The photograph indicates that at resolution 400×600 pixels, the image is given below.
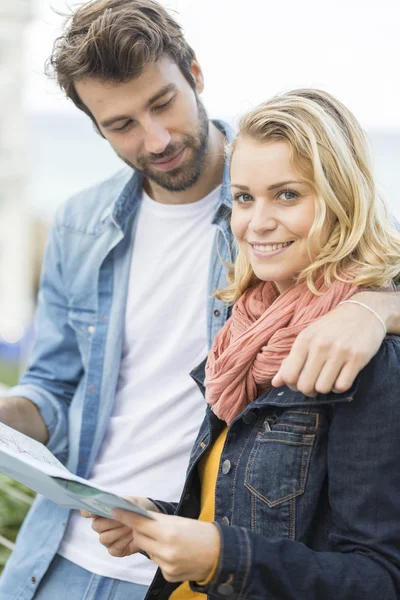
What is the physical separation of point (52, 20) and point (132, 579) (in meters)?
1.48

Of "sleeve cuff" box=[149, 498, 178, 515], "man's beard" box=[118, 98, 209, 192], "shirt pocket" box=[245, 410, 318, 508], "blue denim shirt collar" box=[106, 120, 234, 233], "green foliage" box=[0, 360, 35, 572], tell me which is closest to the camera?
"shirt pocket" box=[245, 410, 318, 508]

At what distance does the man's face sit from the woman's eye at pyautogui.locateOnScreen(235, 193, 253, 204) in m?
0.58

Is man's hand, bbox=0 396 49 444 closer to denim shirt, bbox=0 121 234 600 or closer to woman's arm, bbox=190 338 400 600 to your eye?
denim shirt, bbox=0 121 234 600

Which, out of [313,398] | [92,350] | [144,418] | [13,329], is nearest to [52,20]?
[92,350]

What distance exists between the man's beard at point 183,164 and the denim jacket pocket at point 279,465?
0.84m

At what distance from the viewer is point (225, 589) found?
3.68 ft

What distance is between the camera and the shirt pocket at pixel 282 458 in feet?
4.01

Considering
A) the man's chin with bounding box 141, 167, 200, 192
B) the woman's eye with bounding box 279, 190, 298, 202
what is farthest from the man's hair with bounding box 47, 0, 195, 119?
the woman's eye with bounding box 279, 190, 298, 202

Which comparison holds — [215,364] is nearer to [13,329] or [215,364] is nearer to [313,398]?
[313,398]

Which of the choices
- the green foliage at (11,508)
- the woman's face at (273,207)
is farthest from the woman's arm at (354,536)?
the green foliage at (11,508)

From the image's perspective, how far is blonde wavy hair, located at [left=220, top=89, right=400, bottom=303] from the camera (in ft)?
4.09

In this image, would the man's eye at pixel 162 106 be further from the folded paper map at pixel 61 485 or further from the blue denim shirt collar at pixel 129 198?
the folded paper map at pixel 61 485

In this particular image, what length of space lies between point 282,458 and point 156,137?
3.15ft

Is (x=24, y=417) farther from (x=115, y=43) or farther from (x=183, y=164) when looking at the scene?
(x=115, y=43)
